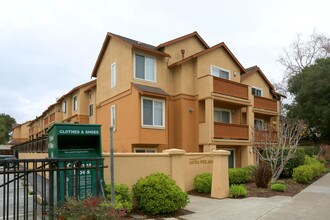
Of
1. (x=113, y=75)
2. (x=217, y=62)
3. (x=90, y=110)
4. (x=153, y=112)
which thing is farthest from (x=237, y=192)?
(x=90, y=110)

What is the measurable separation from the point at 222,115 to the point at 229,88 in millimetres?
2723

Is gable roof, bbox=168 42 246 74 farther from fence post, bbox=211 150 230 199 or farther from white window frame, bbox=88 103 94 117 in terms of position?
white window frame, bbox=88 103 94 117

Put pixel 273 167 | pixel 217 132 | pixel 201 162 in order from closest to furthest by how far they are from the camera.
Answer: pixel 201 162 → pixel 273 167 → pixel 217 132

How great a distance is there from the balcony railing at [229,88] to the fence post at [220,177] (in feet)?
27.4

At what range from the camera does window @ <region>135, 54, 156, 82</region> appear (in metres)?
18.8

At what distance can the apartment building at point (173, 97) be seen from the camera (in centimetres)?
1825

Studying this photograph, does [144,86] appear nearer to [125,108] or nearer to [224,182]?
[125,108]

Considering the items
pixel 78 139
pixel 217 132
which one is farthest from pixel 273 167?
pixel 78 139

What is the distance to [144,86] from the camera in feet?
61.0

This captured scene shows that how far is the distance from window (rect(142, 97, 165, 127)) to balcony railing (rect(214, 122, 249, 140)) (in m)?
3.52

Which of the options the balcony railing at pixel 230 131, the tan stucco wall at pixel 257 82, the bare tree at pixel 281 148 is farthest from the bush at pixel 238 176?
the tan stucco wall at pixel 257 82

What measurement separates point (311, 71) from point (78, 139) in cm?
2891

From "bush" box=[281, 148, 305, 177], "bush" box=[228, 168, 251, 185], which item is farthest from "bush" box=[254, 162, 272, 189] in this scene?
"bush" box=[281, 148, 305, 177]

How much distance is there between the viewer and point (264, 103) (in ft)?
81.4
